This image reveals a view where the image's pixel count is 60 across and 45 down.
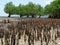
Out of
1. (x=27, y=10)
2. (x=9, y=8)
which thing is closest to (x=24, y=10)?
(x=27, y=10)

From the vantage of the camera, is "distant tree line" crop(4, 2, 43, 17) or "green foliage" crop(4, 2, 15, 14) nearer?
"distant tree line" crop(4, 2, 43, 17)

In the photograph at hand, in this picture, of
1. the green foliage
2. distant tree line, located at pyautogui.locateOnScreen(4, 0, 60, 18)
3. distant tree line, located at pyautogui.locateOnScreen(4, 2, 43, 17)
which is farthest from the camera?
the green foliage

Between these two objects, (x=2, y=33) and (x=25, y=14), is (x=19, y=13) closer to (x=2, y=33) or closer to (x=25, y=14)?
(x=25, y=14)

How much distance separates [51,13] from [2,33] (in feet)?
166

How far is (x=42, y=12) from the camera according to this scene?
2849 inches

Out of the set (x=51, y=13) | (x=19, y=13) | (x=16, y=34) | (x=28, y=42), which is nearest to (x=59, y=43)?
(x=28, y=42)

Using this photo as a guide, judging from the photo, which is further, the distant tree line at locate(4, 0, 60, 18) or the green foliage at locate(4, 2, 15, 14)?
the green foliage at locate(4, 2, 15, 14)

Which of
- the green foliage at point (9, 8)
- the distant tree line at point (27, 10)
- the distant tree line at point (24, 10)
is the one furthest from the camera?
the green foliage at point (9, 8)

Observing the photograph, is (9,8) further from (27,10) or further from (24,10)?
(27,10)

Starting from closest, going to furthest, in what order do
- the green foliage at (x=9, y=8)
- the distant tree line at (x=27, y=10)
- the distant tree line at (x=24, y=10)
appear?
the distant tree line at (x=27, y=10)
the distant tree line at (x=24, y=10)
the green foliage at (x=9, y=8)

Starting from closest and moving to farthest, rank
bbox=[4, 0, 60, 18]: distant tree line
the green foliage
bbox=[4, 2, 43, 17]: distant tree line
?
bbox=[4, 0, 60, 18]: distant tree line < bbox=[4, 2, 43, 17]: distant tree line < the green foliage

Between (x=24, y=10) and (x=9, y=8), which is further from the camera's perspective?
(x=9, y=8)

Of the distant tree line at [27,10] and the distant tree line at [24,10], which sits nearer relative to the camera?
the distant tree line at [27,10]

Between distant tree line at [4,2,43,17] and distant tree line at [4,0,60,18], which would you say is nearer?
distant tree line at [4,0,60,18]
